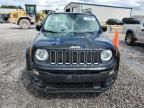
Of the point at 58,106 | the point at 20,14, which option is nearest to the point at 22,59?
the point at 58,106

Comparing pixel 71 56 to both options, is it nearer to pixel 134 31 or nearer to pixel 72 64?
pixel 72 64

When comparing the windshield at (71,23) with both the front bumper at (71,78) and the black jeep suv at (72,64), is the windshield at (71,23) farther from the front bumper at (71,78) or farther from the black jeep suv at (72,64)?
the front bumper at (71,78)

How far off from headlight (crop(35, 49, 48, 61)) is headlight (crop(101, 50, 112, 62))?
1062 mm

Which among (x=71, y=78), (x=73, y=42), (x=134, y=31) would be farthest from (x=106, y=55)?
(x=134, y=31)

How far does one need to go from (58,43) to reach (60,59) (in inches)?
12.0

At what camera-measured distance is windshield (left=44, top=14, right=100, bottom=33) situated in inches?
208

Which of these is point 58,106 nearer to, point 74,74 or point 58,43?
point 74,74

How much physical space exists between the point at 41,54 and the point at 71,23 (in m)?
1.79

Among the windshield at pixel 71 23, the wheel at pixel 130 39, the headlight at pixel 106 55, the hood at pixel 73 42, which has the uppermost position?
the windshield at pixel 71 23

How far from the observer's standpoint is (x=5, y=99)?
4324 millimetres

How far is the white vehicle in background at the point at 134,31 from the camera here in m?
11.0

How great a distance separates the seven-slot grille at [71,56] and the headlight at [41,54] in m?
0.08

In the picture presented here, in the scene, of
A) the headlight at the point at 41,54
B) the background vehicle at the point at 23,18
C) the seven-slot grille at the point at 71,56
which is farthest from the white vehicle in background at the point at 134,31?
the background vehicle at the point at 23,18

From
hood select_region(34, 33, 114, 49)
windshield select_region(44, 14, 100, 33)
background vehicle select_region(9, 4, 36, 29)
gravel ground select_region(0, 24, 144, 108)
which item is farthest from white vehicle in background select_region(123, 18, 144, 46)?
background vehicle select_region(9, 4, 36, 29)
